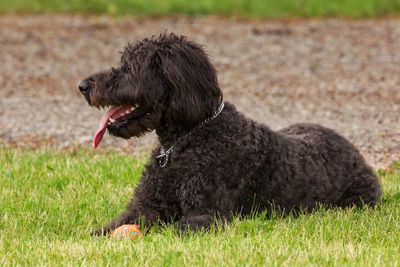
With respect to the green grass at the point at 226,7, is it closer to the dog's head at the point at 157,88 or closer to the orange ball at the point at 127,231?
the dog's head at the point at 157,88

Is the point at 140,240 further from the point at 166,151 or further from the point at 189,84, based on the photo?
the point at 189,84

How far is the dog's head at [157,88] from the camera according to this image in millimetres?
6406

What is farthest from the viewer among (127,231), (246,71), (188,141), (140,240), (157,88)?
(246,71)

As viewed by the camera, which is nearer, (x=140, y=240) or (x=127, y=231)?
(x=140, y=240)

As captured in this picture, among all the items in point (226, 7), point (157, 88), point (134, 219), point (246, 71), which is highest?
point (157, 88)

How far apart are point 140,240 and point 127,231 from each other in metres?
0.32

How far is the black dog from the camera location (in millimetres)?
6461

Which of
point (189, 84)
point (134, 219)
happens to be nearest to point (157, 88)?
point (189, 84)

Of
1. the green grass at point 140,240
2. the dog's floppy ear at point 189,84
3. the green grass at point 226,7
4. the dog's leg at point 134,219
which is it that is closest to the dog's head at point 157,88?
the dog's floppy ear at point 189,84

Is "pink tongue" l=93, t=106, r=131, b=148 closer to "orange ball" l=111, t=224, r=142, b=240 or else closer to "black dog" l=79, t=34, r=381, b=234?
"black dog" l=79, t=34, r=381, b=234

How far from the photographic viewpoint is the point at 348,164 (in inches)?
298

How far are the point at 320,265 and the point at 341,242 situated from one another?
2.19 ft

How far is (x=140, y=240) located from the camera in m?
6.05

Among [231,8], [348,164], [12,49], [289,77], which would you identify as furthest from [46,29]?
[348,164]
